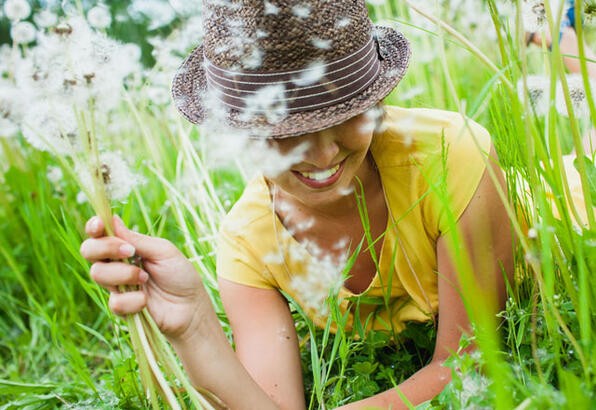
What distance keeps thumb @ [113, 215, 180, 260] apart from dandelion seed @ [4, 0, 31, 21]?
598 millimetres

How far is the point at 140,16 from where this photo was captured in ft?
18.5

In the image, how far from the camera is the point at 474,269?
1667 millimetres

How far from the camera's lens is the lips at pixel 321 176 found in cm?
151

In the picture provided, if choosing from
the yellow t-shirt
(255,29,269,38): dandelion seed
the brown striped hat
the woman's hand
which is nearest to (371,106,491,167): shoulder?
the yellow t-shirt

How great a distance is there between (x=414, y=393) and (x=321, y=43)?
2.70ft

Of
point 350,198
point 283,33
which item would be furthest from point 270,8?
point 350,198

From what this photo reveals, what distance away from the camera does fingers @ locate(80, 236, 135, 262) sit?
47.3 inches

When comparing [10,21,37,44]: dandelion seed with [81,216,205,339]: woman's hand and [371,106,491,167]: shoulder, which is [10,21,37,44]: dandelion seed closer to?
[81,216,205,339]: woman's hand

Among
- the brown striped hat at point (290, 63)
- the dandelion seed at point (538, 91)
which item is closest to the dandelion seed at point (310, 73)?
the brown striped hat at point (290, 63)

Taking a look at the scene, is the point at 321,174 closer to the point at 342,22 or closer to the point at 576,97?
the point at 342,22

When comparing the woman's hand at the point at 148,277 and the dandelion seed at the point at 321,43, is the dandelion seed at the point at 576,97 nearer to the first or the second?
the dandelion seed at the point at 321,43

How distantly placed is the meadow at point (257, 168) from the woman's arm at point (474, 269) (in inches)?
2.0

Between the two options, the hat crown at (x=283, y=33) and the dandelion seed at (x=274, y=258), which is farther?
the dandelion seed at (x=274, y=258)

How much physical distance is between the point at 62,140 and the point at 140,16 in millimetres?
4757
